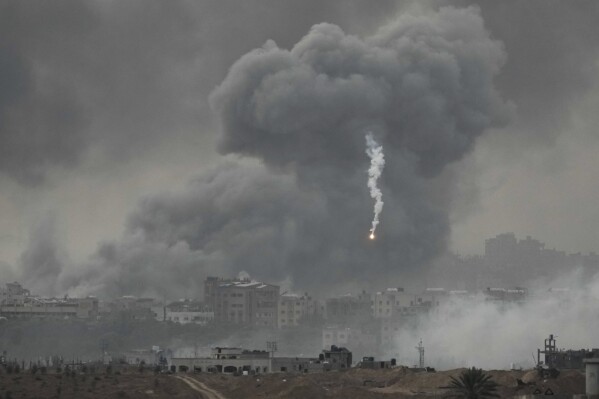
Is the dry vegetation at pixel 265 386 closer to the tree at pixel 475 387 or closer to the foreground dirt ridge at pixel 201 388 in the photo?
the foreground dirt ridge at pixel 201 388

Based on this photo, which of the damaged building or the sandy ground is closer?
the sandy ground

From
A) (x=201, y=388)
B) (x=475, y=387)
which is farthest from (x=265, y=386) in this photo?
(x=475, y=387)

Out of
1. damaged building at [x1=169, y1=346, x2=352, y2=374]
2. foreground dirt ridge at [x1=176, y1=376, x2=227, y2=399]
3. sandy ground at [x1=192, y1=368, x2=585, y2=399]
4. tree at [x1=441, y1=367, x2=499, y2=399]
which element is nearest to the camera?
tree at [x1=441, y1=367, x2=499, y2=399]

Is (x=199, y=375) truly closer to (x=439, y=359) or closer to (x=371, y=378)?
(x=371, y=378)

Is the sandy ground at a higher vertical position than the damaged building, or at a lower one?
lower

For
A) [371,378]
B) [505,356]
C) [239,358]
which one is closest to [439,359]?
[505,356]

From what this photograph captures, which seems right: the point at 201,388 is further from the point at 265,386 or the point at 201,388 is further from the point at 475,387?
the point at 475,387

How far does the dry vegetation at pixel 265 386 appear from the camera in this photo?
105750 mm

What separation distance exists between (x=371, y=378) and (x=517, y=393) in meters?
27.1

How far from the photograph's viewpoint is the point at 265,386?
11700 cm

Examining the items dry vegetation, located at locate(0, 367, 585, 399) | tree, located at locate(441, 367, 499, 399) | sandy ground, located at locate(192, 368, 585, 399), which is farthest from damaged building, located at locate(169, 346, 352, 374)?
tree, located at locate(441, 367, 499, 399)

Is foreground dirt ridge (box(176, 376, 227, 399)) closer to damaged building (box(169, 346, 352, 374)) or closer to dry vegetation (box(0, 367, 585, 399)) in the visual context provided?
dry vegetation (box(0, 367, 585, 399))

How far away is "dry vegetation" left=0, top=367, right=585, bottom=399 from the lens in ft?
347

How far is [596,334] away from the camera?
196375 millimetres
